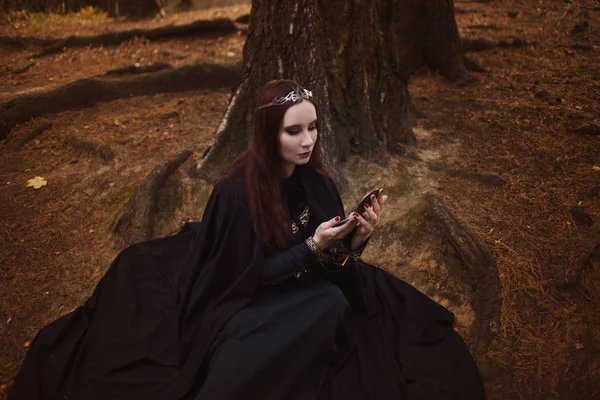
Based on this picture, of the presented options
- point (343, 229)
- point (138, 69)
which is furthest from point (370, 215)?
point (138, 69)

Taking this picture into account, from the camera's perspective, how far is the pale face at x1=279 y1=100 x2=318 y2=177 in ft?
8.32

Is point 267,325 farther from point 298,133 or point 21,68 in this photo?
point 21,68

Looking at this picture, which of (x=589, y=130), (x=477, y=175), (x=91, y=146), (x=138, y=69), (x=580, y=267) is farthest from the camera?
(x=138, y=69)

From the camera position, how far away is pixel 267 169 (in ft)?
8.70

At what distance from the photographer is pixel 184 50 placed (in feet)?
28.6

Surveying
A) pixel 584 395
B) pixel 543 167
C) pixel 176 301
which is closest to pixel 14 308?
pixel 176 301

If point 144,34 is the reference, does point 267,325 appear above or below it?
below

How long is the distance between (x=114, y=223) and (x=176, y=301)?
1.85 metres

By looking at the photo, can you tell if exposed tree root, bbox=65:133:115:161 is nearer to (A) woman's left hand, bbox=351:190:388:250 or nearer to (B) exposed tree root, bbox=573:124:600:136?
(A) woman's left hand, bbox=351:190:388:250

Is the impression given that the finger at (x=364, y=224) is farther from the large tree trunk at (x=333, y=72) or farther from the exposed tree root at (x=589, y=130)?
the exposed tree root at (x=589, y=130)

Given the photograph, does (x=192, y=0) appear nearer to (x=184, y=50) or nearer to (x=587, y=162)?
(x=184, y=50)

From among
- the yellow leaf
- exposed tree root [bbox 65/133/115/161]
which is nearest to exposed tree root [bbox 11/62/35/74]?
exposed tree root [bbox 65/133/115/161]

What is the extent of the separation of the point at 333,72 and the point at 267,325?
2.79 m

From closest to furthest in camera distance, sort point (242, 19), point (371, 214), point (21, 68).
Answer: point (371, 214), point (21, 68), point (242, 19)
